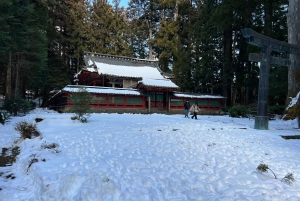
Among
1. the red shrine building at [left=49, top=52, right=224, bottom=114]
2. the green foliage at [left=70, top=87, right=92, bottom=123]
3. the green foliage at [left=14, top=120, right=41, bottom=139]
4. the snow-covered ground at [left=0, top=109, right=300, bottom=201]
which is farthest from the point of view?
the red shrine building at [left=49, top=52, right=224, bottom=114]

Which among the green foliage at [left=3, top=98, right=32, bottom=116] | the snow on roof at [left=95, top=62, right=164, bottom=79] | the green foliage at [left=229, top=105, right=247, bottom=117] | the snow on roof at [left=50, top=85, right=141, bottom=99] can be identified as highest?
the snow on roof at [left=95, top=62, right=164, bottom=79]

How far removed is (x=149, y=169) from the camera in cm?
482

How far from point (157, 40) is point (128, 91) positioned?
14154mm

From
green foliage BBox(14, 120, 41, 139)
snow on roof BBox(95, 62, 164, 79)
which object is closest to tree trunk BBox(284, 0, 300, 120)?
green foliage BBox(14, 120, 41, 139)

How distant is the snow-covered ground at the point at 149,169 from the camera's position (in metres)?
3.72

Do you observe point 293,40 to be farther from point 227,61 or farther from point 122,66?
point 122,66

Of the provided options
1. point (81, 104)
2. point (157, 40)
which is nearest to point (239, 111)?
point (81, 104)

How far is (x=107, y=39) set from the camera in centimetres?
3475

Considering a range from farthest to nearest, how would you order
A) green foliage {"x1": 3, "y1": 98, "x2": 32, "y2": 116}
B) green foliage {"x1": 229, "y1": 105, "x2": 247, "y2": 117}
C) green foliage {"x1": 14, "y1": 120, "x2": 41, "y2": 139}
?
green foliage {"x1": 229, "y1": 105, "x2": 247, "y2": 117}
green foliage {"x1": 3, "y1": 98, "x2": 32, "y2": 116}
green foliage {"x1": 14, "y1": 120, "x2": 41, "y2": 139}

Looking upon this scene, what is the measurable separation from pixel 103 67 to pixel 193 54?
1201 cm

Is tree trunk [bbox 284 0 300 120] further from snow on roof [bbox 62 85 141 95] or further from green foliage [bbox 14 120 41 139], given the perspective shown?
green foliage [bbox 14 120 41 139]

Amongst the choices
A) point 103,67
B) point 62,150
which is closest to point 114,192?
point 62,150

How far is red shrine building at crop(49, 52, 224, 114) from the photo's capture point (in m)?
22.3

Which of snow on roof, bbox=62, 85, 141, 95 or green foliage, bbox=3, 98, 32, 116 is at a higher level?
snow on roof, bbox=62, 85, 141, 95
